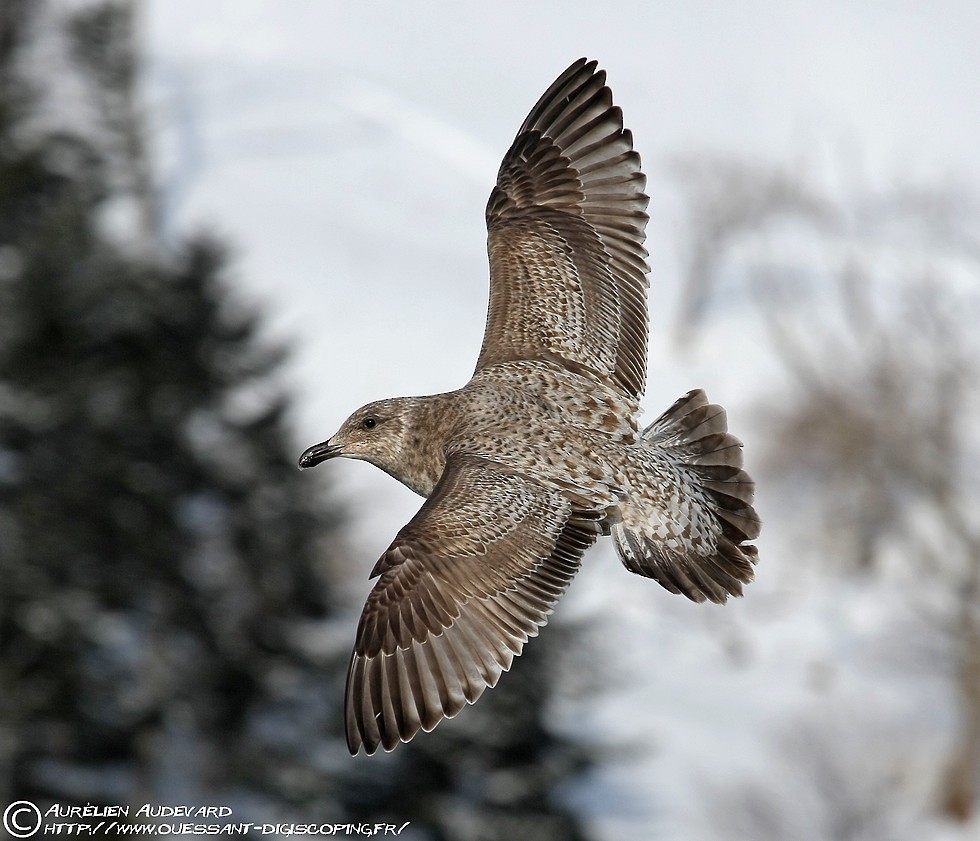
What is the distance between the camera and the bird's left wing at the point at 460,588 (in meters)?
4.80

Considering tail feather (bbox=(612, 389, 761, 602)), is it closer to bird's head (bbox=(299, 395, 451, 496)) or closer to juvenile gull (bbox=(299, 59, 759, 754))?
juvenile gull (bbox=(299, 59, 759, 754))

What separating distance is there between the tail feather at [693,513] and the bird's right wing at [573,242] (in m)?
0.40

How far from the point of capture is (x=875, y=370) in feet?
92.4

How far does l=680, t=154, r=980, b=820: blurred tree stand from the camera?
87.1 feet

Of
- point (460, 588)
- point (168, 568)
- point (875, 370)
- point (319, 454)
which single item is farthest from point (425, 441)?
point (875, 370)

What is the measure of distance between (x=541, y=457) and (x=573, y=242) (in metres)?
1.17

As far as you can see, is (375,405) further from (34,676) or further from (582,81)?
(34,676)

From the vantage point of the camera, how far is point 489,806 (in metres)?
15.1

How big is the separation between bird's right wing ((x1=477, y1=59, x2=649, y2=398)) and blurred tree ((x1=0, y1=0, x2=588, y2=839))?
386 inches

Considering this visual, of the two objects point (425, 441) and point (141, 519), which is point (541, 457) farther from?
point (141, 519)

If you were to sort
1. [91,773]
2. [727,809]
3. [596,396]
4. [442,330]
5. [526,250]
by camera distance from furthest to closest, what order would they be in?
[442,330] → [727,809] → [91,773] → [526,250] → [596,396]

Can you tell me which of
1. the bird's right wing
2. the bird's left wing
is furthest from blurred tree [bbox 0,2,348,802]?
the bird's left wing

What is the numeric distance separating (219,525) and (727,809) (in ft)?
34.7

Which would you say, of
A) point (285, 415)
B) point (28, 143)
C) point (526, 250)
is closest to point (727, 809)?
point (285, 415)
